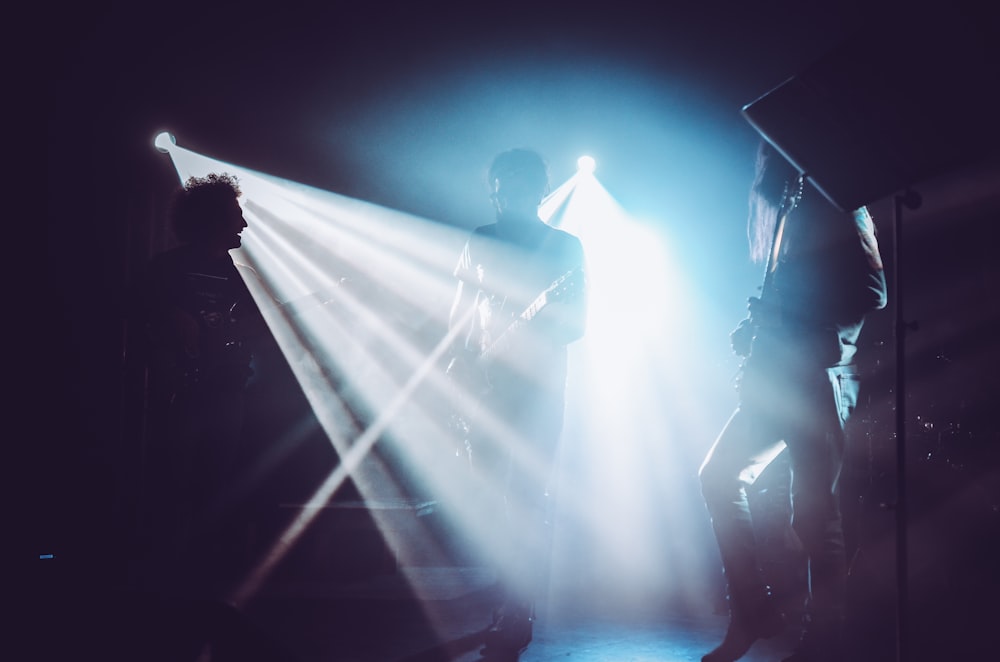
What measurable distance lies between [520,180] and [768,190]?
959mm

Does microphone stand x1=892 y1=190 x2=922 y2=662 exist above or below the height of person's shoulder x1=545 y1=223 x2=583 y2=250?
below

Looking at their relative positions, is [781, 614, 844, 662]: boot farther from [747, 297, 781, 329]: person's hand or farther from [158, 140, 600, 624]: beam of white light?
[158, 140, 600, 624]: beam of white light

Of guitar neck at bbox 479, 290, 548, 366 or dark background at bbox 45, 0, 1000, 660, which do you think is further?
dark background at bbox 45, 0, 1000, 660

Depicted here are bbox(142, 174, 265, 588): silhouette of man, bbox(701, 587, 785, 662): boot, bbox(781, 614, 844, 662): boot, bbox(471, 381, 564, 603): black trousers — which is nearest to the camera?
bbox(781, 614, 844, 662): boot

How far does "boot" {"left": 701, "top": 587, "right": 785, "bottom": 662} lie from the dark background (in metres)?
1.54

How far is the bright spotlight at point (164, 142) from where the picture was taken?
456cm

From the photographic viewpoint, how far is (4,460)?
12.1 ft

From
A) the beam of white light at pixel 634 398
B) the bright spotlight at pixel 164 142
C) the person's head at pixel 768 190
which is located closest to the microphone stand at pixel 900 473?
the person's head at pixel 768 190

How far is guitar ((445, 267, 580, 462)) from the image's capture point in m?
2.57

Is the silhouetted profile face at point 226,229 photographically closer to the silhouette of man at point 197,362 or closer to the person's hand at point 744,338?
the silhouette of man at point 197,362

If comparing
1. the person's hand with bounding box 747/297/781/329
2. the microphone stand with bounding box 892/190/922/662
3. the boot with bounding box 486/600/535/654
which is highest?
the person's hand with bounding box 747/297/781/329

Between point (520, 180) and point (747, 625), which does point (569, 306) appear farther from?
point (747, 625)

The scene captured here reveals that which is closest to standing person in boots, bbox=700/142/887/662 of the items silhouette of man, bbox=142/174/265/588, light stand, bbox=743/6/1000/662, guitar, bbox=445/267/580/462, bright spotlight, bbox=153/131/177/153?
light stand, bbox=743/6/1000/662

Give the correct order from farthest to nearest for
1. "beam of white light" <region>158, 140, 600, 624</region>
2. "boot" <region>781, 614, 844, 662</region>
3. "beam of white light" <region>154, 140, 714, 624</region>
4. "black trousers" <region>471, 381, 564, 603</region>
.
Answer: "beam of white light" <region>154, 140, 714, 624</region>
"beam of white light" <region>158, 140, 600, 624</region>
"black trousers" <region>471, 381, 564, 603</region>
"boot" <region>781, 614, 844, 662</region>
